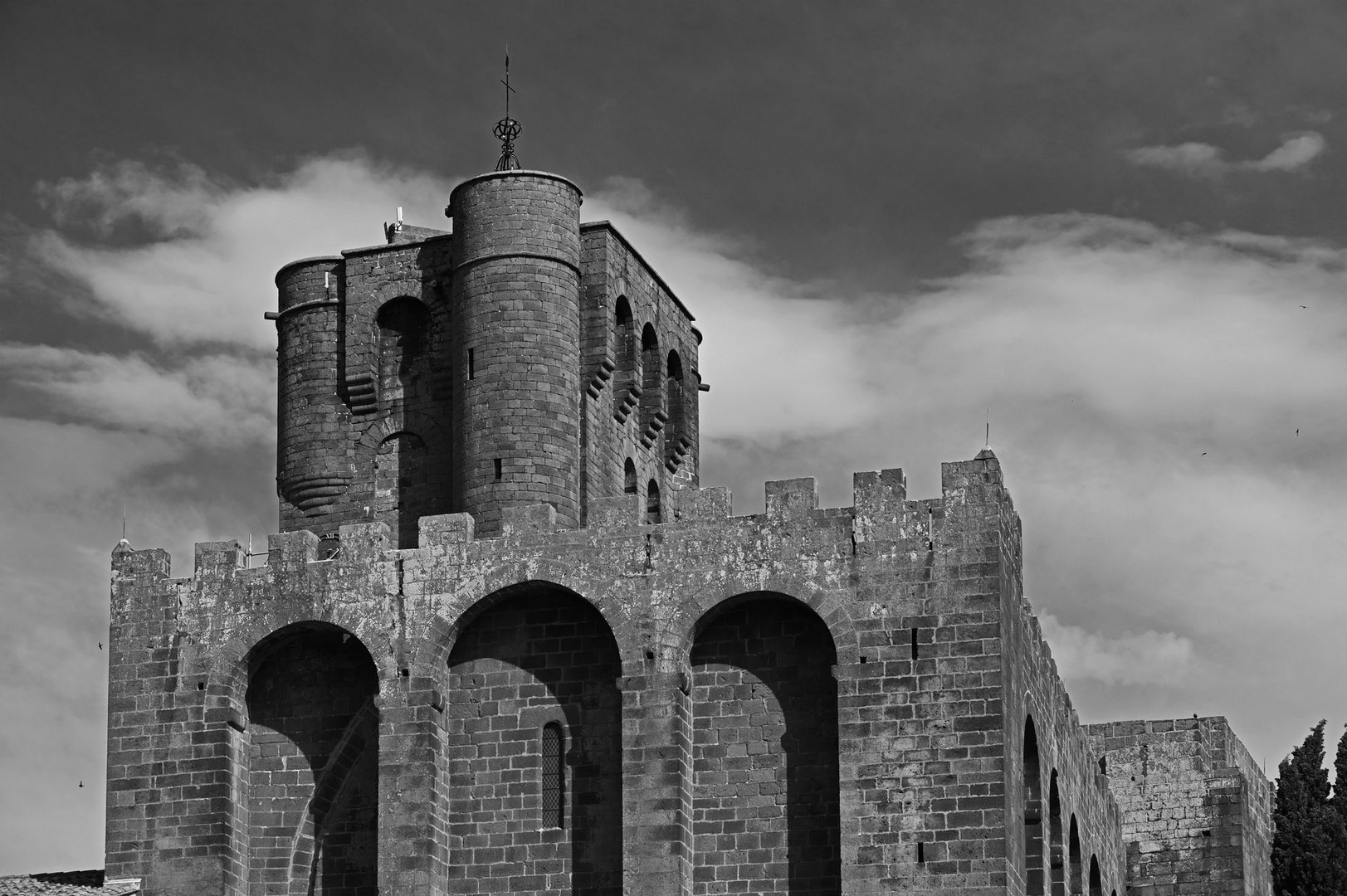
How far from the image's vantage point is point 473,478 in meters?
Answer: 46.7

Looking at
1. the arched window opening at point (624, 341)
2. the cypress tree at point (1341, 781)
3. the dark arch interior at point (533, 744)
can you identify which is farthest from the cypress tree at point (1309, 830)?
the dark arch interior at point (533, 744)

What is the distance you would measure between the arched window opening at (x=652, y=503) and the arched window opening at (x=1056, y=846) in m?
8.73

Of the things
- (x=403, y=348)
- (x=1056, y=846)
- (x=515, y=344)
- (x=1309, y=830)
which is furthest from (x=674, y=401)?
(x=1309, y=830)

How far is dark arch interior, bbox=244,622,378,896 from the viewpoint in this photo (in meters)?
44.9

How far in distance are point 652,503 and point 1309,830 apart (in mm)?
16693

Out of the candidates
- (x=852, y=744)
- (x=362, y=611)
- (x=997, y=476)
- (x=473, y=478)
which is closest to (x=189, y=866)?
(x=362, y=611)

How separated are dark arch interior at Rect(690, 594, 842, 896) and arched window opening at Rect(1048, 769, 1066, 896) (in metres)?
5.17

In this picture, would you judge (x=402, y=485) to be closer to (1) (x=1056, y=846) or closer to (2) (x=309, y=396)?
(2) (x=309, y=396)

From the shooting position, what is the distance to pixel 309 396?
4972 cm

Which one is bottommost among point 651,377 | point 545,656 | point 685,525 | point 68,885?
point 68,885

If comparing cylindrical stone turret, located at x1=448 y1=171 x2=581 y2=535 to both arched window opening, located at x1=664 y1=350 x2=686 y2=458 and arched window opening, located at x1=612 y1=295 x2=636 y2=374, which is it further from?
arched window opening, located at x1=664 y1=350 x2=686 y2=458

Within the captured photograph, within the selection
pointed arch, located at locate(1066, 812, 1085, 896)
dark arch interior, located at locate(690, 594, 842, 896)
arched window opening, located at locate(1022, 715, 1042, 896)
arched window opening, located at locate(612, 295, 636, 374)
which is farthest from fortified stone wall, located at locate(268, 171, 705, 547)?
pointed arch, located at locate(1066, 812, 1085, 896)

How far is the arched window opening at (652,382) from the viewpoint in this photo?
51.0 metres

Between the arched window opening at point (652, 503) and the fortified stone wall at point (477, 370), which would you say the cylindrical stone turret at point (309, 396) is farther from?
the arched window opening at point (652, 503)
